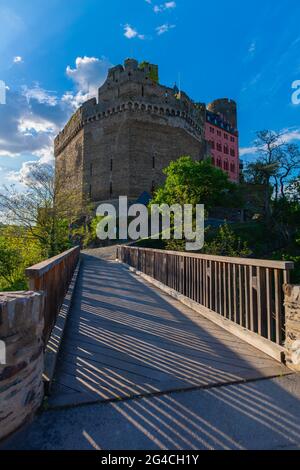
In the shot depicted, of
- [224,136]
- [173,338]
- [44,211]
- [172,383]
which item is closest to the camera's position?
[172,383]

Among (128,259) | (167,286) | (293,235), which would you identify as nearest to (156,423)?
(167,286)

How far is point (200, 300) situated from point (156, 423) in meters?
3.78

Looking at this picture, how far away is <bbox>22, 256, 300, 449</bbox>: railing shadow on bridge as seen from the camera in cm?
203

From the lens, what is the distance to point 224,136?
192 feet

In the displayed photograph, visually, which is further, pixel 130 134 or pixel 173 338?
pixel 130 134

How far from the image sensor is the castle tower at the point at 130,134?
39594mm

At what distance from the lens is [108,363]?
3.19 metres

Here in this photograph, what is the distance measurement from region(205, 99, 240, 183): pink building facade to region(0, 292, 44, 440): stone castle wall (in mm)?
51470

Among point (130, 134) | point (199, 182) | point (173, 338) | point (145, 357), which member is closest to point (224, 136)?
point (130, 134)

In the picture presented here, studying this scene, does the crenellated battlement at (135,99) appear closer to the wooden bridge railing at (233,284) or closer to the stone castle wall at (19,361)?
the wooden bridge railing at (233,284)

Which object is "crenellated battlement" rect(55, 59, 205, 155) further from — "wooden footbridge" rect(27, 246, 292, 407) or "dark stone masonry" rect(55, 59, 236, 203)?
"wooden footbridge" rect(27, 246, 292, 407)

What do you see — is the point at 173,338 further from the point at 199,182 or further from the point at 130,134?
the point at 130,134

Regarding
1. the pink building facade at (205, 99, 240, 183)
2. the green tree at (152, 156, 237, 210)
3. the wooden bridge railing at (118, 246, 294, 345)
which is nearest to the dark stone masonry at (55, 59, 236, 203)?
the green tree at (152, 156, 237, 210)

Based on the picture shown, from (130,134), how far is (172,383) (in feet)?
131
